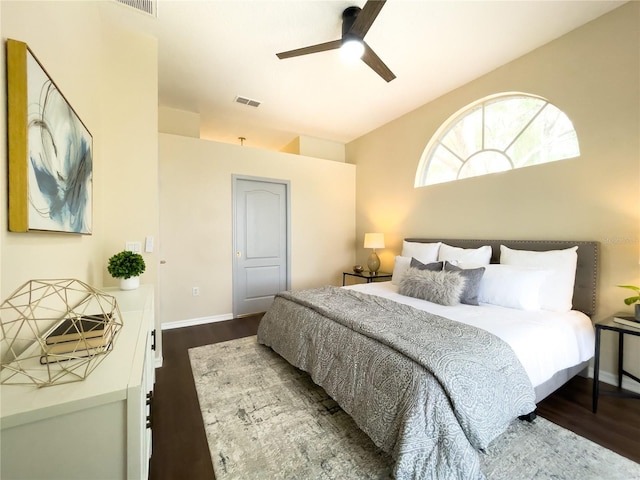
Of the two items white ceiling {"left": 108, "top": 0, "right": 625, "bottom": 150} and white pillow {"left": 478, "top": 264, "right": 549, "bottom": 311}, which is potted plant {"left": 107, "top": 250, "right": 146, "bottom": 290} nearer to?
white ceiling {"left": 108, "top": 0, "right": 625, "bottom": 150}

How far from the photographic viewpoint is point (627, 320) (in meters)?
1.79

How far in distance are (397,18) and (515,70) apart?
143cm

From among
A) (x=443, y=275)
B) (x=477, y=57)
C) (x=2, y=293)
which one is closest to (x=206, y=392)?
(x=2, y=293)

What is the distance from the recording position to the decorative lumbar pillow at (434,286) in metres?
2.25

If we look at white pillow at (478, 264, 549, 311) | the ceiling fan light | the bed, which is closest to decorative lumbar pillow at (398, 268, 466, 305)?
the bed

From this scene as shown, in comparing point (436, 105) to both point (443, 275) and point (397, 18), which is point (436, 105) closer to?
point (397, 18)

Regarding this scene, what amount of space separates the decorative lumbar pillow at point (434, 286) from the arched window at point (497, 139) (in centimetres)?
142

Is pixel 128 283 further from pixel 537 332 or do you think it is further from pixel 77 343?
pixel 537 332

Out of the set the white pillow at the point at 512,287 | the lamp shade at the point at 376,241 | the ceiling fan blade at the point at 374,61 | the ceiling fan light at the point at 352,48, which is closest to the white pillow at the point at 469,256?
the white pillow at the point at 512,287

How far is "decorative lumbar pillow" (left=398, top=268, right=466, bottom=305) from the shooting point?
7.39 feet

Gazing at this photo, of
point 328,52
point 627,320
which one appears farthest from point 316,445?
point 328,52

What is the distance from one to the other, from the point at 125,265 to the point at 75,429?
1460 mm

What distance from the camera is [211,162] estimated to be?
3582 millimetres

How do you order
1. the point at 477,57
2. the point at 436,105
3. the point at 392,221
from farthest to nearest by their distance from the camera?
the point at 392,221, the point at 436,105, the point at 477,57
